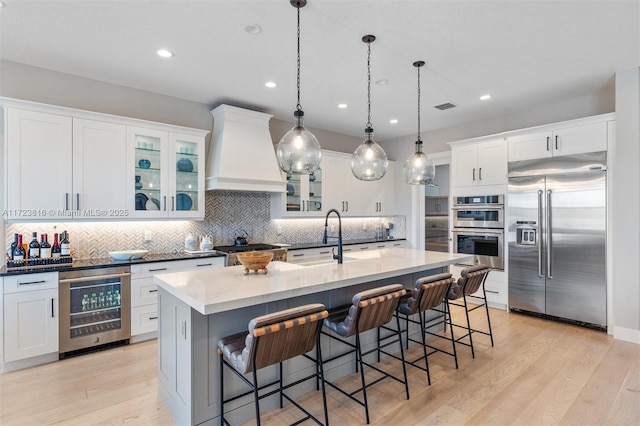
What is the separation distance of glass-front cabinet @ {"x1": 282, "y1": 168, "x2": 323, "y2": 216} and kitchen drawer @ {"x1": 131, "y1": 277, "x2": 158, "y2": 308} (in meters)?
2.16

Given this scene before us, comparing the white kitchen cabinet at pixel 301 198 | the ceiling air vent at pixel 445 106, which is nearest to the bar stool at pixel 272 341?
the white kitchen cabinet at pixel 301 198

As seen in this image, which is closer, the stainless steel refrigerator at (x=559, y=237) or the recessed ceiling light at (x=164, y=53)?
the recessed ceiling light at (x=164, y=53)

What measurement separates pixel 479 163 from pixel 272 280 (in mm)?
4102

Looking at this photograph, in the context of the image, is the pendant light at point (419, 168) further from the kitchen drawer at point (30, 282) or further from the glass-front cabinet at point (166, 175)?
the kitchen drawer at point (30, 282)

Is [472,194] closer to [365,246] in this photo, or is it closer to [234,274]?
[365,246]

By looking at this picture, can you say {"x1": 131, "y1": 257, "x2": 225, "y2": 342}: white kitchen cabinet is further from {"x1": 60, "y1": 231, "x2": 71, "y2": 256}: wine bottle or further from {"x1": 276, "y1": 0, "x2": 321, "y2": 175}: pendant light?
{"x1": 276, "y1": 0, "x2": 321, "y2": 175}: pendant light

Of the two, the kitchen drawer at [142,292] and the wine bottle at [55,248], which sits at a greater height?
the wine bottle at [55,248]

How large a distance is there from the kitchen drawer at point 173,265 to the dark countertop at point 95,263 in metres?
0.04

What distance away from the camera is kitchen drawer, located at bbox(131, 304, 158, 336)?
144 inches

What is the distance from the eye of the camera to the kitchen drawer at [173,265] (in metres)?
3.70

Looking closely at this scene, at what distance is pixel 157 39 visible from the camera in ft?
9.75

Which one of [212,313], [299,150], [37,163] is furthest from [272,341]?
[37,163]

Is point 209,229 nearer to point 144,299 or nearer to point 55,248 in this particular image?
point 144,299

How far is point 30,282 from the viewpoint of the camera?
10.2ft
